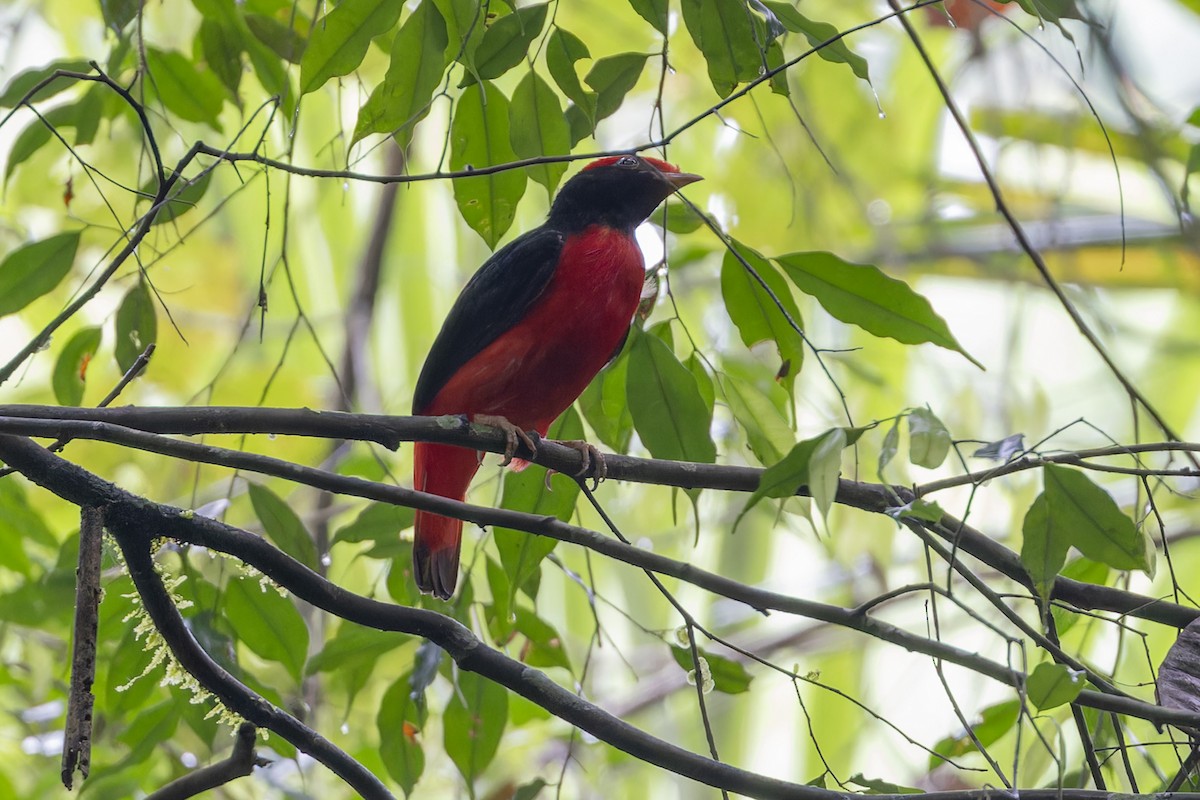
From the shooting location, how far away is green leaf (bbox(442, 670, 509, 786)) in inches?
87.0

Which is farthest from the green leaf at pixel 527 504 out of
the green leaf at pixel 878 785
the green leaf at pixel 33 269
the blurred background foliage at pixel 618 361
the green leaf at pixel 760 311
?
the green leaf at pixel 33 269

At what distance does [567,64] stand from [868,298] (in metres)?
0.67

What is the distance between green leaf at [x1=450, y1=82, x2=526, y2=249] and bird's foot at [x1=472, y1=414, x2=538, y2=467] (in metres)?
0.46

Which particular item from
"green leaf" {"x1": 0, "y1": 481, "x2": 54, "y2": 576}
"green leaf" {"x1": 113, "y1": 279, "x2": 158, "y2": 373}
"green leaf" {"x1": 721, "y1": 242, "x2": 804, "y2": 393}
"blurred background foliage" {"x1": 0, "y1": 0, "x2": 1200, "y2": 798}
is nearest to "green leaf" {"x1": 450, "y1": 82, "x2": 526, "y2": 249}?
"blurred background foliage" {"x1": 0, "y1": 0, "x2": 1200, "y2": 798}

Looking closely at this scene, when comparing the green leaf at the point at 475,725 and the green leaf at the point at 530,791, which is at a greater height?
the green leaf at the point at 475,725

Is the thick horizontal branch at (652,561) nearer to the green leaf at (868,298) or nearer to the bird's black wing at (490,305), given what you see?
the green leaf at (868,298)

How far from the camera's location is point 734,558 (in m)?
4.92

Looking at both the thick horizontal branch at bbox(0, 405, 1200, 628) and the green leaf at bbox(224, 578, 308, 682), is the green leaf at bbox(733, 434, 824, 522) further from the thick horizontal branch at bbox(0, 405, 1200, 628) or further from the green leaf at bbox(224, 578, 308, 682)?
the green leaf at bbox(224, 578, 308, 682)

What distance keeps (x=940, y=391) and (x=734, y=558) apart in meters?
1.15

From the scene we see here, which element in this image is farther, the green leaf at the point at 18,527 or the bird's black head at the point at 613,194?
the bird's black head at the point at 613,194

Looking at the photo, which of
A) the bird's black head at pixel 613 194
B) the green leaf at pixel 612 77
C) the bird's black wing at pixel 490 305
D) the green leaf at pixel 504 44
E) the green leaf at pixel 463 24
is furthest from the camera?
the bird's black head at pixel 613 194

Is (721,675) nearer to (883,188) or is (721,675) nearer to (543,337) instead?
(543,337)

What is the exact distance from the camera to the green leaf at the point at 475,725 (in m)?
2.21

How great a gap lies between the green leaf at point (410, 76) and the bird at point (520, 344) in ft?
3.45
